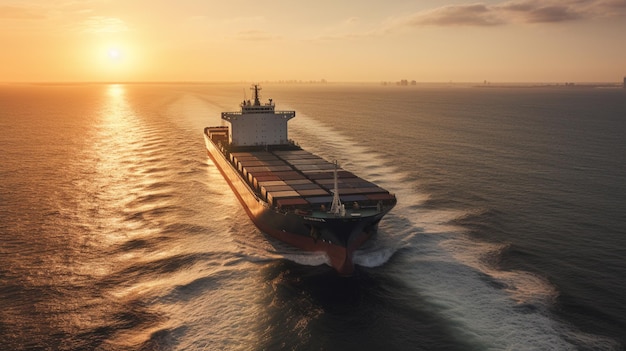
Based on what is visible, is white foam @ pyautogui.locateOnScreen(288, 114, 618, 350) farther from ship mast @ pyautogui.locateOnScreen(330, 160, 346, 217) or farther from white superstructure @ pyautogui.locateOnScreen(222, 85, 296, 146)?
white superstructure @ pyautogui.locateOnScreen(222, 85, 296, 146)

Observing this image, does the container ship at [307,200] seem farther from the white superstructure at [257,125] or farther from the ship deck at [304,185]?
the white superstructure at [257,125]

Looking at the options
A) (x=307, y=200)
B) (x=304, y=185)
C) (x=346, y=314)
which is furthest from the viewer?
(x=304, y=185)

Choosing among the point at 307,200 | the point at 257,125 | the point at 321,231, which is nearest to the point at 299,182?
the point at 307,200

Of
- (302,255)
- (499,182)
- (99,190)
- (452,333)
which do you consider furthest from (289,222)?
(499,182)

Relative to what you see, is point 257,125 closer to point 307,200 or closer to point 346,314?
point 307,200

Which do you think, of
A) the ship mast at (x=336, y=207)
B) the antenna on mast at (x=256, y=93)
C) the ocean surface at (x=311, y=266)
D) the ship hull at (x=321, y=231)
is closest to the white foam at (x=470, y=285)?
the ocean surface at (x=311, y=266)

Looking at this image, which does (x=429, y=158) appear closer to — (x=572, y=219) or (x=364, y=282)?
(x=572, y=219)

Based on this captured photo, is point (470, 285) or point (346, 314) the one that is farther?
point (470, 285)

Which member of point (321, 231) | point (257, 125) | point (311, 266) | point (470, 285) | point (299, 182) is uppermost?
point (257, 125)
